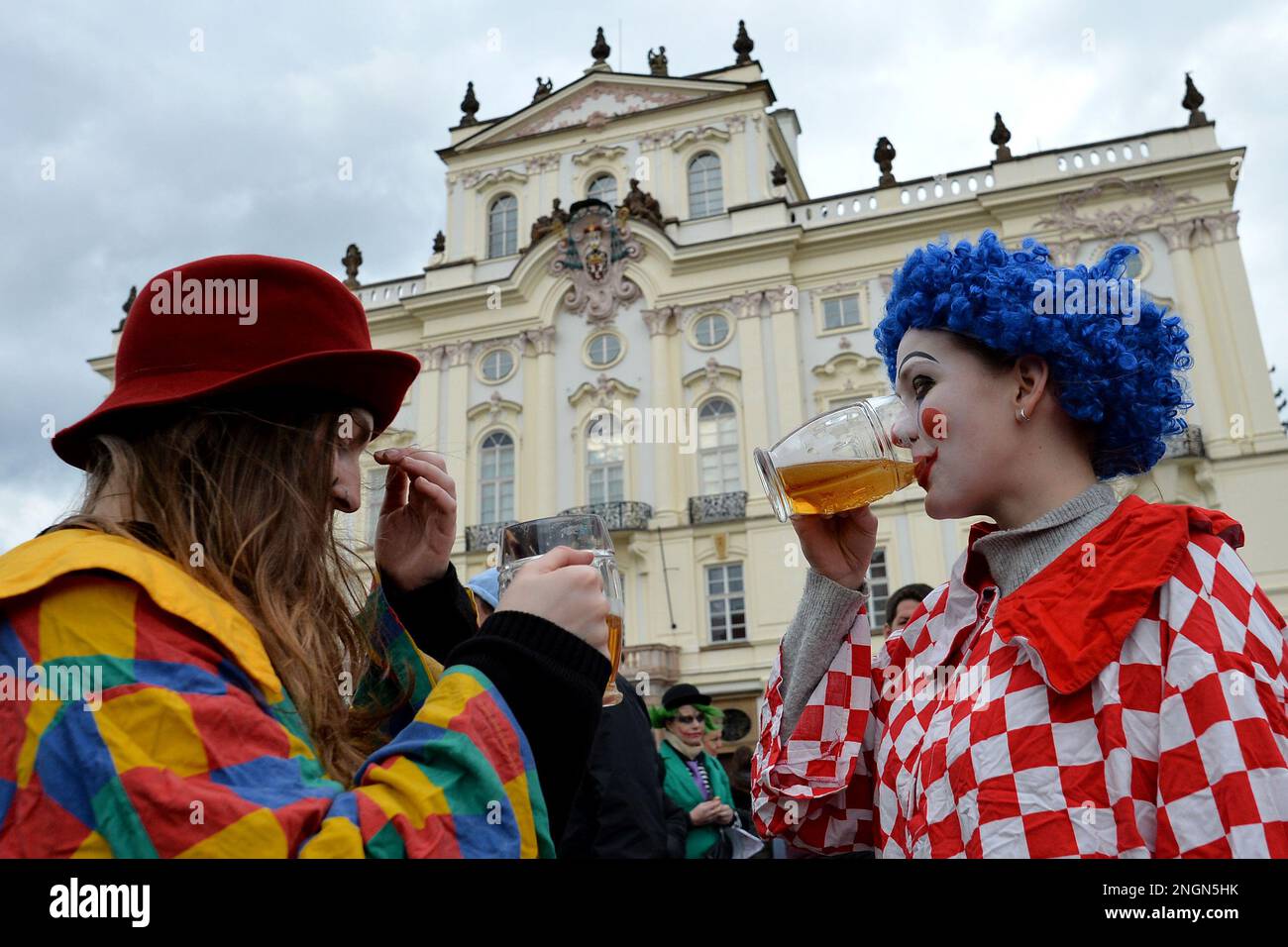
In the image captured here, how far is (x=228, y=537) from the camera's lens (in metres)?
1.32

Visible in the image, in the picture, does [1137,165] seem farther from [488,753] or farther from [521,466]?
[488,753]

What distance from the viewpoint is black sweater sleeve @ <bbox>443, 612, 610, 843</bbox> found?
1202 mm

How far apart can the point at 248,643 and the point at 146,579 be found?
0.13m

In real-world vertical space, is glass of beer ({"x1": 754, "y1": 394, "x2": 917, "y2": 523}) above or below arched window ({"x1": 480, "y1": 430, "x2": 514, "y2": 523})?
below

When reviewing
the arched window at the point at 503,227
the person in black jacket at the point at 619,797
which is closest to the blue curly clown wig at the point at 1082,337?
the person in black jacket at the point at 619,797

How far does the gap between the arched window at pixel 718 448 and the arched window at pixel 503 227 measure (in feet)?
22.6

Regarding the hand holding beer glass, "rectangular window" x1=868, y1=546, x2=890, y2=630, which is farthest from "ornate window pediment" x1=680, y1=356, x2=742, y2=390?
the hand holding beer glass

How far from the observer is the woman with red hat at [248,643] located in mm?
1004

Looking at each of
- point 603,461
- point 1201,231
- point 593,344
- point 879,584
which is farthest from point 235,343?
point 1201,231

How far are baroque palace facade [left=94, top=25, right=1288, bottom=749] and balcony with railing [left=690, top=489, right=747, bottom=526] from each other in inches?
2.5

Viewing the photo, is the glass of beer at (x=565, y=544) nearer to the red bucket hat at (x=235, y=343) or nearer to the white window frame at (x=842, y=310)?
the red bucket hat at (x=235, y=343)

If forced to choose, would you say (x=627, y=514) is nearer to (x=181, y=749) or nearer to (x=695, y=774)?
(x=695, y=774)

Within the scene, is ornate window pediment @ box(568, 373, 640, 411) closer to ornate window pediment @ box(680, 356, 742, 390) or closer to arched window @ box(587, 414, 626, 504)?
arched window @ box(587, 414, 626, 504)
